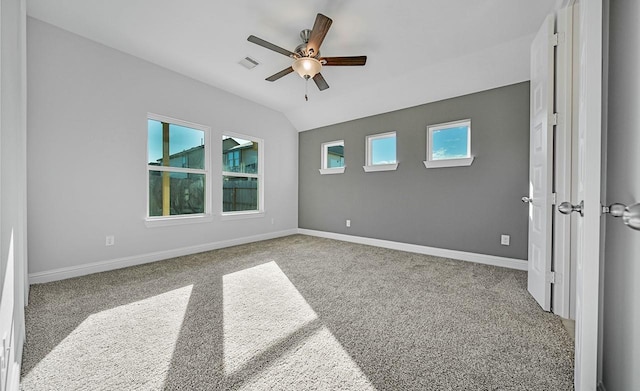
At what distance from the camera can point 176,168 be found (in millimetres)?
3631

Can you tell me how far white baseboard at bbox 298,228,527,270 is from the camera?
3.07 meters

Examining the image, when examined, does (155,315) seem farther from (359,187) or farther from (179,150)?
(359,187)

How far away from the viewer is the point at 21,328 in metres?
1.48

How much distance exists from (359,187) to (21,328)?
4116mm

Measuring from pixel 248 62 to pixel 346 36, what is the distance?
4.39 feet

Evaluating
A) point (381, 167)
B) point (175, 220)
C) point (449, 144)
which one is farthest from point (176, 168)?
point (449, 144)

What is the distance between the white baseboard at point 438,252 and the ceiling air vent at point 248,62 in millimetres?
3215

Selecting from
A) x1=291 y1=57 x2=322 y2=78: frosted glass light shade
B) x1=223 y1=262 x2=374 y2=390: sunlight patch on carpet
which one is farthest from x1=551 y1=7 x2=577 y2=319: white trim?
x1=291 y1=57 x2=322 y2=78: frosted glass light shade

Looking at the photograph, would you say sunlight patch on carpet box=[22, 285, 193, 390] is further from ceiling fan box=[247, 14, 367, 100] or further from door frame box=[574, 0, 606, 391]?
ceiling fan box=[247, 14, 367, 100]

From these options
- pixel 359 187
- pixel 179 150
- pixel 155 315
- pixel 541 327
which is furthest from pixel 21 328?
pixel 359 187

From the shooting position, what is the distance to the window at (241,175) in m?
4.29

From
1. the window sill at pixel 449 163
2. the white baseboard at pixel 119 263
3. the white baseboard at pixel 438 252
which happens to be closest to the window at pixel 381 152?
the window sill at pixel 449 163

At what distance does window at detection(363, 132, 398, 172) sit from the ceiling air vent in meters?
2.23

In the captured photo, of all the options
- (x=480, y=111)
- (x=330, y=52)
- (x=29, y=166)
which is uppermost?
(x=330, y=52)
